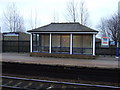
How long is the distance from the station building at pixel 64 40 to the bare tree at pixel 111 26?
19.2 meters

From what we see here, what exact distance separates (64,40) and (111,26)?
25281 millimetres

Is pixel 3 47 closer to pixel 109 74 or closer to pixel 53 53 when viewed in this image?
pixel 53 53

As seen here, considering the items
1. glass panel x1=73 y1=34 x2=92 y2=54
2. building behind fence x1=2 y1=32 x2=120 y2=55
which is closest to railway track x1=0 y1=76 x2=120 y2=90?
glass panel x1=73 y1=34 x2=92 y2=54

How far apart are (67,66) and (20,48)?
12778mm

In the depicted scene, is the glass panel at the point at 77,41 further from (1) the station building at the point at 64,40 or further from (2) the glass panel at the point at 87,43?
(2) the glass panel at the point at 87,43

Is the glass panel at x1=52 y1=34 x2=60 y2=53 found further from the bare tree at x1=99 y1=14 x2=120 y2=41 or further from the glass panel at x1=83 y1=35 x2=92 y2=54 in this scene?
the bare tree at x1=99 y1=14 x2=120 y2=41

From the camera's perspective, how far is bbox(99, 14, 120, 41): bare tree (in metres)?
34.9

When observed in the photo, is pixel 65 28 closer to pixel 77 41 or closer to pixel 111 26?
pixel 77 41

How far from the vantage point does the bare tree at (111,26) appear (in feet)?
114

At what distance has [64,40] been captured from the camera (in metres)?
18.1

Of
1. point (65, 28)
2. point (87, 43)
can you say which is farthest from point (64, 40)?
point (87, 43)

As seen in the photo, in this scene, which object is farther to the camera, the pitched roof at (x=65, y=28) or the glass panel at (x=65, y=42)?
the glass panel at (x=65, y=42)

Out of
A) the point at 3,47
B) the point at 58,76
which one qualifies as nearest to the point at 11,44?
the point at 3,47

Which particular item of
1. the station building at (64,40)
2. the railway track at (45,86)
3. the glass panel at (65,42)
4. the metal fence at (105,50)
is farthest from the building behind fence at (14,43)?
the railway track at (45,86)
